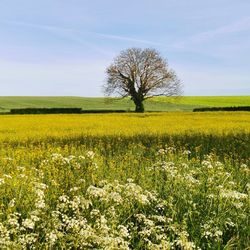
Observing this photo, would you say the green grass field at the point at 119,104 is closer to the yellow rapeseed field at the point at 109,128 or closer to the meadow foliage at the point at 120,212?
the yellow rapeseed field at the point at 109,128

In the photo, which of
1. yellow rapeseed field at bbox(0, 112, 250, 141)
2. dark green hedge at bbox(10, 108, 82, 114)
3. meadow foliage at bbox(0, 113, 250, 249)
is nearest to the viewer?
meadow foliage at bbox(0, 113, 250, 249)

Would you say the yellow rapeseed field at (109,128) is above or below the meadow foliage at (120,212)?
below

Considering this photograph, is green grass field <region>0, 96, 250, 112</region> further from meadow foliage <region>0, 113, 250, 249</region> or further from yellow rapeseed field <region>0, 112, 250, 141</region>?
meadow foliage <region>0, 113, 250, 249</region>

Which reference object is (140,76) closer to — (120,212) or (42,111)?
(42,111)

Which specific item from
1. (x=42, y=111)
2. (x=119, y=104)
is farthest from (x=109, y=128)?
(x=119, y=104)

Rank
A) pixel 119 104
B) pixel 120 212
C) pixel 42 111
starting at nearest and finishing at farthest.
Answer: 1. pixel 120 212
2. pixel 42 111
3. pixel 119 104

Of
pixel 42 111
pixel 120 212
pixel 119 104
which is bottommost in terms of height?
pixel 42 111

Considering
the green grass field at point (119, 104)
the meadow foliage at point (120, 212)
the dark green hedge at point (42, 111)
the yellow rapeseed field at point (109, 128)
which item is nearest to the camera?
the meadow foliage at point (120, 212)

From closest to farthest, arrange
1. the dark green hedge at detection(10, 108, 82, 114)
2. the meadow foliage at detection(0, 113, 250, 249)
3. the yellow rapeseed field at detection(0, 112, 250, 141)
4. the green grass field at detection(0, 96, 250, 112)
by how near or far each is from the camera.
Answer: the meadow foliage at detection(0, 113, 250, 249) → the yellow rapeseed field at detection(0, 112, 250, 141) → the dark green hedge at detection(10, 108, 82, 114) → the green grass field at detection(0, 96, 250, 112)

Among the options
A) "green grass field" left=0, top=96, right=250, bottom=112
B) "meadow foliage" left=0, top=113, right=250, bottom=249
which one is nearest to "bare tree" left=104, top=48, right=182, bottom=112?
"green grass field" left=0, top=96, right=250, bottom=112

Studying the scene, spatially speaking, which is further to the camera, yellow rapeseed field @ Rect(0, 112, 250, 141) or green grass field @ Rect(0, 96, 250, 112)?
green grass field @ Rect(0, 96, 250, 112)

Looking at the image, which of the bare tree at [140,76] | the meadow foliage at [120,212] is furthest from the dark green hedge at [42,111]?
the meadow foliage at [120,212]

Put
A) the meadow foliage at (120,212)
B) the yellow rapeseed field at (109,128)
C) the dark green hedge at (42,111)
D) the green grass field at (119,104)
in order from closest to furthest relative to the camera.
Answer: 1. the meadow foliage at (120,212)
2. the yellow rapeseed field at (109,128)
3. the dark green hedge at (42,111)
4. the green grass field at (119,104)

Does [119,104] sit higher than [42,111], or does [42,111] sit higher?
[119,104]
